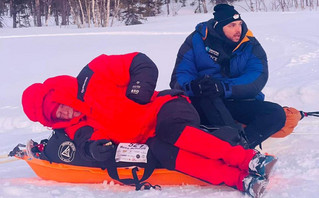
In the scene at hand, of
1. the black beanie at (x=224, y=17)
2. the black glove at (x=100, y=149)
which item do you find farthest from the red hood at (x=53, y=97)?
the black beanie at (x=224, y=17)

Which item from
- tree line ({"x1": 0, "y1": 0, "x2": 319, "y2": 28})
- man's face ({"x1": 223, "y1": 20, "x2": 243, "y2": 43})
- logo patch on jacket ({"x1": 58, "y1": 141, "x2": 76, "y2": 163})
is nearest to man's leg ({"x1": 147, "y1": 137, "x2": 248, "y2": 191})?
logo patch on jacket ({"x1": 58, "y1": 141, "x2": 76, "y2": 163})

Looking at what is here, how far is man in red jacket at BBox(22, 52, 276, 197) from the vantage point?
2.38 m

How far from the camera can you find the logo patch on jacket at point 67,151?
2.80m

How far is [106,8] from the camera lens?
71.5ft

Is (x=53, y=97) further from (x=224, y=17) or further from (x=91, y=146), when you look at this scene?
(x=224, y=17)

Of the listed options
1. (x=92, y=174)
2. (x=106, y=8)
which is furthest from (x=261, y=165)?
(x=106, y=8)

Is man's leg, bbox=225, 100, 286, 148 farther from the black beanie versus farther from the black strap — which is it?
the black strap

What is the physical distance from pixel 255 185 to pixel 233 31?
54.8 inches

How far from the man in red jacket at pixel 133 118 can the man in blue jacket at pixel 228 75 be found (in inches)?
16.3

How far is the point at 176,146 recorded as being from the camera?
2.51 metres

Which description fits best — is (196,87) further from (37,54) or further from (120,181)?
(37,54)

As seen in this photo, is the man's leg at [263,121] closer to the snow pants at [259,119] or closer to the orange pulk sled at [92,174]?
the snow pants at [259,119]

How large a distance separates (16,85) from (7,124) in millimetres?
2144

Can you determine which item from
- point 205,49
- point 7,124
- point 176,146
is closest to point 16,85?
point 7,124
